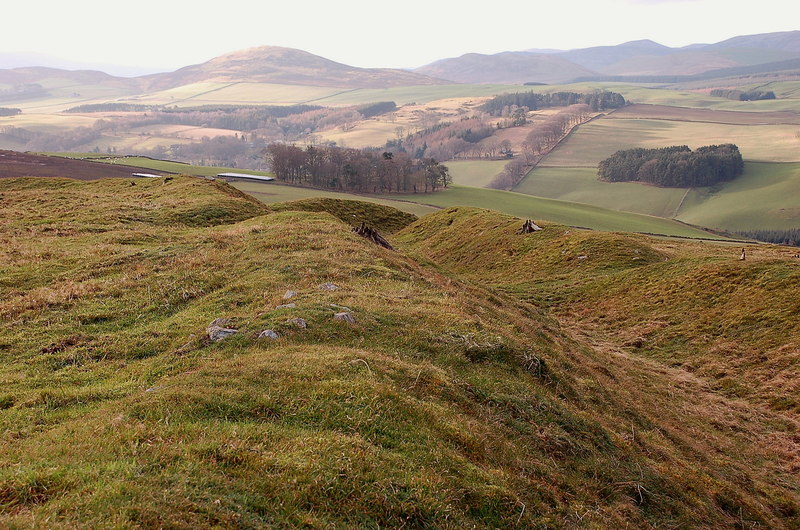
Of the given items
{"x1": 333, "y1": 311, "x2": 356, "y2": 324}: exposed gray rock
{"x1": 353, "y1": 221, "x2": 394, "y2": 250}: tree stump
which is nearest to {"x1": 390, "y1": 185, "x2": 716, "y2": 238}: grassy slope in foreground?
{"x1": 353, "y1": 221, "x2": 394, "y2": 250}: tree stump

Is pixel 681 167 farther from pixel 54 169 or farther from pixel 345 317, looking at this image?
pixel 345 317

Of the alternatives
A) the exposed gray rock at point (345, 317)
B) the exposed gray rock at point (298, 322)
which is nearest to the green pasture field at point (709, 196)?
the exposed gray rock at point (345, 317)

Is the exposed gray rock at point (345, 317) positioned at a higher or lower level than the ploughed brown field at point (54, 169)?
lower

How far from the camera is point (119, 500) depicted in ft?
23.0

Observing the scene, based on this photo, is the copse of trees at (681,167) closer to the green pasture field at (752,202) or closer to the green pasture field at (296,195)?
the green pasture field at (752,202)

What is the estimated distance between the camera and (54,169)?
3450 inches

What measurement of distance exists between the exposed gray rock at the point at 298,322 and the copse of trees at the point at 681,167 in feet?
620

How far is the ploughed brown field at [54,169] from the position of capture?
265 feet

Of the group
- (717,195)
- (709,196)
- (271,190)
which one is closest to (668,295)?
(271,190)

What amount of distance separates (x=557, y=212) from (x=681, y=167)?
277ft

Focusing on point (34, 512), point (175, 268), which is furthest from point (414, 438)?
point (175, 268)

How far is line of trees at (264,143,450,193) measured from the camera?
12988 centimetres

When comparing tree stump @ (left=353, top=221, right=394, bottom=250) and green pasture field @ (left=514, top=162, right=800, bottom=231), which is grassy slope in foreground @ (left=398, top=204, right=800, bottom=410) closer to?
tree stump @ (left=353, top=221, right=394, bottom=250)

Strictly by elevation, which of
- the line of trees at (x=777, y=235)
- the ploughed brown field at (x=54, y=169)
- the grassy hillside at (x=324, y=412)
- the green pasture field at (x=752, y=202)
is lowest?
the line of trees at (x=777, y=235)
